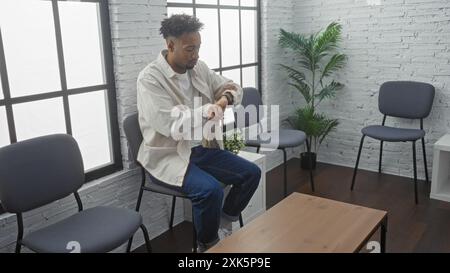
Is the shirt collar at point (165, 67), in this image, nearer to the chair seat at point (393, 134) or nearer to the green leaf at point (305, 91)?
the chair seat at point (393, 134)

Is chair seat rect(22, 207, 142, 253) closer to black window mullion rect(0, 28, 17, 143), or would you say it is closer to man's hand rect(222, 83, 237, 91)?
black window mullion rect(0, 28, 17, 143)

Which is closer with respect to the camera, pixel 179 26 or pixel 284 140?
pixel 179 26

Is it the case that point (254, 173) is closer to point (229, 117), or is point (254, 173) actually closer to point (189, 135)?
point (189, 135)

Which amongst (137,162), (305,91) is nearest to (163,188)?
(137,162)

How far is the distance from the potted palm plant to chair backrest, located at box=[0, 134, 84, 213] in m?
2.36

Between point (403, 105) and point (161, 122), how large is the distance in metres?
2.41

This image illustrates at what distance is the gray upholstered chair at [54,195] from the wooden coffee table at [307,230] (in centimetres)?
48

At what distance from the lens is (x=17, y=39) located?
1.98 meters

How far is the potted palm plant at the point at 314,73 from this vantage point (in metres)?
3.85

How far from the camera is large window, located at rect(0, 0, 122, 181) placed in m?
1.98

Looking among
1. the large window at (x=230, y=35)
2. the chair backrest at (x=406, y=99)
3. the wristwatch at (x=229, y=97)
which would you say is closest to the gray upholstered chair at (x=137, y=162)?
the wristwatch at (x=229, y=97)

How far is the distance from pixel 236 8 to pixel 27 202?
8.01ft

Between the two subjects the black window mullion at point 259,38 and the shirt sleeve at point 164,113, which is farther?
the black window mullion at point 259,38

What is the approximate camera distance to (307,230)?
6.19ft
